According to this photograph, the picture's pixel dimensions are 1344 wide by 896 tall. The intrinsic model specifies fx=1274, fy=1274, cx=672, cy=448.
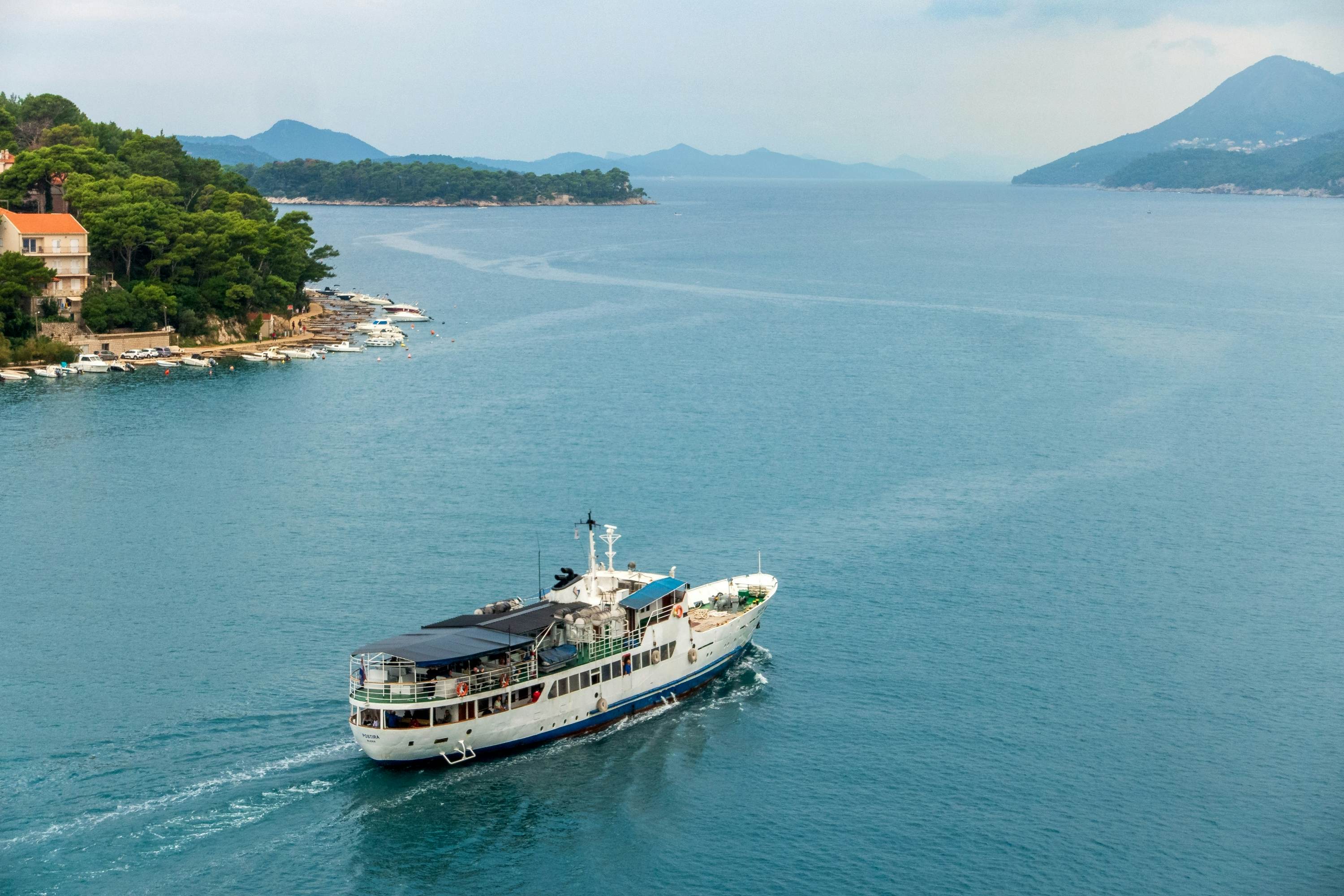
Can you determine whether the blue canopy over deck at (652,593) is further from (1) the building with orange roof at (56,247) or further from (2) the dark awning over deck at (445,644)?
(1) the building with orange roof at (56,247)

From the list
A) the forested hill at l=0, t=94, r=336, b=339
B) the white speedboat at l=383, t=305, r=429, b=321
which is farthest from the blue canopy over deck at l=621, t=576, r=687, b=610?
the white speedboat at l=383, t=305, r=429, b=321

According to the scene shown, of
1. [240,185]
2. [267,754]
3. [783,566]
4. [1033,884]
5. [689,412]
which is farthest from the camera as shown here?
[240,185]

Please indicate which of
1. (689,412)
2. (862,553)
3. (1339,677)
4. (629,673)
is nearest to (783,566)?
(862,553)

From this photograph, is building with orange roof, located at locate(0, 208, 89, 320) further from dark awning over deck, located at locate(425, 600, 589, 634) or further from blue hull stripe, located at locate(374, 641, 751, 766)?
blue hull stripe, located at locate(374, 641, 751, 766)

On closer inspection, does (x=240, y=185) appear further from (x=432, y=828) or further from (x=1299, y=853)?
(x=1299, y=853)

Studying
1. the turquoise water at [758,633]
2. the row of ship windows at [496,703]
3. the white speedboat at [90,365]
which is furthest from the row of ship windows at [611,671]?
the white speedboat at [90,365]

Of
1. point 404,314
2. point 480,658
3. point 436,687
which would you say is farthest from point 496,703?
point 404,314
